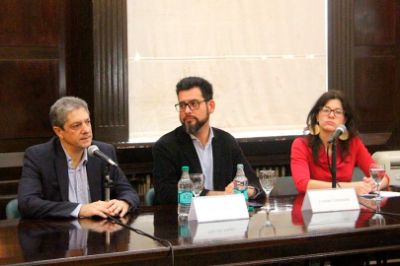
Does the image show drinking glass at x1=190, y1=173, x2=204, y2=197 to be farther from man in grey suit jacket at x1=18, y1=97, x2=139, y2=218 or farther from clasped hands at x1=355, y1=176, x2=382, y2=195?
clasped hands at x1=355, y1=176, x2=382, y2=195

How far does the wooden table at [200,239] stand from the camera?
241cm

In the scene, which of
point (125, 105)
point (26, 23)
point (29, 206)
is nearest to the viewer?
point (29, 206)

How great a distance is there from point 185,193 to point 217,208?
0.22 meters

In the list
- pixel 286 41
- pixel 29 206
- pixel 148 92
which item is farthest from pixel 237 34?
pixel 29 206

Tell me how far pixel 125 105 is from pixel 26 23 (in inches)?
35.5

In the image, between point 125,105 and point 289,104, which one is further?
point 289,104

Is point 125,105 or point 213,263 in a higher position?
point 125,105

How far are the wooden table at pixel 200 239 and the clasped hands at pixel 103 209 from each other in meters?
0.05

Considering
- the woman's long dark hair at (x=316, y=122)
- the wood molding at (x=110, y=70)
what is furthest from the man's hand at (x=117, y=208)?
the wood molding at (x=110, y=70)

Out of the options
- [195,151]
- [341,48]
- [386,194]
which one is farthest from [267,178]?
[341,48]

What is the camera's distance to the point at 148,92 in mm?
5133

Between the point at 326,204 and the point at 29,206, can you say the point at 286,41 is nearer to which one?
the point at 326,204

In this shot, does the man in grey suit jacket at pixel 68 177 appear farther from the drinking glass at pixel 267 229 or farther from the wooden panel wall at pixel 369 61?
the wooden panel wall at pixel 369 61

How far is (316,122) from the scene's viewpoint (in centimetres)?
A: 394
